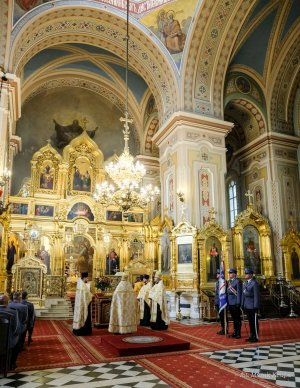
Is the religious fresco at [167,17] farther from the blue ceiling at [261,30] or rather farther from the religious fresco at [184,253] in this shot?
the religious fresco at [184,253]

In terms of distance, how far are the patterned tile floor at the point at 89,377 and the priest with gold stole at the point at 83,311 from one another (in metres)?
3.12

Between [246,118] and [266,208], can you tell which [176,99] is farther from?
[266,208]

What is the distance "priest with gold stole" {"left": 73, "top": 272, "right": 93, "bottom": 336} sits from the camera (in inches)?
325

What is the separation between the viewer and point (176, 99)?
13.8 meters

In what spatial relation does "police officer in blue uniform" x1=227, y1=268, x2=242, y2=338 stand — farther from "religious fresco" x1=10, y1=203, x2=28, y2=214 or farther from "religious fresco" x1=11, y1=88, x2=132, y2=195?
"religious fresco" x1=11, y1=88, x2=132, y2=195

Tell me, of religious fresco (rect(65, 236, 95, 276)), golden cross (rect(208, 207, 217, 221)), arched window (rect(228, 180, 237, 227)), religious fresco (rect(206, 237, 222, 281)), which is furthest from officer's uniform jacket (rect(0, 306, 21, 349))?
arched window (rect(228, 180, 237, 227))

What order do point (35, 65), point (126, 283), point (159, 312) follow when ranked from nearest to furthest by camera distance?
point (126, 283) < point (159, 312) < point (35, 65)

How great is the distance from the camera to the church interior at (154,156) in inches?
440

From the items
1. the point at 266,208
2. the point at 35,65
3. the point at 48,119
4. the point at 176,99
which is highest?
the point at 35,65

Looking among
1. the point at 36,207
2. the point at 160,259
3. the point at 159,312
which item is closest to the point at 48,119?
the point at 36,207

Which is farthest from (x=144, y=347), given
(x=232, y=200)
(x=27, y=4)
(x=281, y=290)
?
(x=232, y=200)

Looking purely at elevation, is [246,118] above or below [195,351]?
above

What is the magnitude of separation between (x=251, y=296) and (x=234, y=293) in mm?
530

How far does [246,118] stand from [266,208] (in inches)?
178
